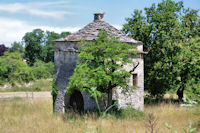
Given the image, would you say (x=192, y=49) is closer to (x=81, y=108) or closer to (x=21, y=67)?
(x=81, y=108)

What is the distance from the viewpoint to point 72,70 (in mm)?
11922

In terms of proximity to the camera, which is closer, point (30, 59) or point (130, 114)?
point (130, 114)

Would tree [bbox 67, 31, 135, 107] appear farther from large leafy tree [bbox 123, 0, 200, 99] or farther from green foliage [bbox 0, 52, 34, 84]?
green foliage [bbox 0, 52, 34, 84]

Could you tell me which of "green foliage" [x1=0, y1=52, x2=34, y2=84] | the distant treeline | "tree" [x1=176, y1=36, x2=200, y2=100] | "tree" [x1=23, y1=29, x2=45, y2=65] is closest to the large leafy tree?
"tree" [x1=176, y1=36, x2=200, y2=100]

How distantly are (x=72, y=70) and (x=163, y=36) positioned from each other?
274 inches

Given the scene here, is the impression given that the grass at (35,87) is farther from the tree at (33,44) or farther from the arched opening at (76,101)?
the tree at (33,44)

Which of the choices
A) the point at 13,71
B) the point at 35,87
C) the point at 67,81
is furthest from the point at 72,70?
the point at 13,71

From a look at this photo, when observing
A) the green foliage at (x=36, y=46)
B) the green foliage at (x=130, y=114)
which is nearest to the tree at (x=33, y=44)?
the green foliage at (x=36, y=46)

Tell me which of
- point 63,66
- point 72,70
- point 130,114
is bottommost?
point 130,114

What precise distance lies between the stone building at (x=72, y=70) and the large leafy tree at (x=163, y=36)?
2791mm

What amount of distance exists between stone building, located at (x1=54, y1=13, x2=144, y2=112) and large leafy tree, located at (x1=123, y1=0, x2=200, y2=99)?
279 cm

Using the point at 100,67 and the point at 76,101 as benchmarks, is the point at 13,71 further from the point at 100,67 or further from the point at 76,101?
the point at 100,67

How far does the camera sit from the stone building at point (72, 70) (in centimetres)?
1193

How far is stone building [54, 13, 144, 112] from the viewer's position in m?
11.9
